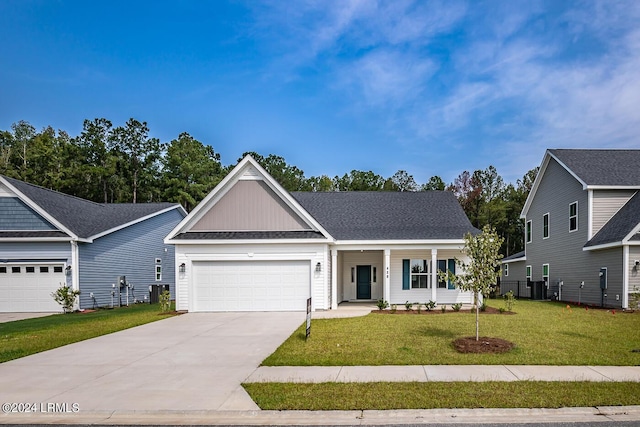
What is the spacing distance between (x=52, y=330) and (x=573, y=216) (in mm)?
22848

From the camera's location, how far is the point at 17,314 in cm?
1895

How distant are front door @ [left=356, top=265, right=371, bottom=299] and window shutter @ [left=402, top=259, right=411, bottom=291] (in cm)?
249

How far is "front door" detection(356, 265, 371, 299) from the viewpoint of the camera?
22109 millimetres

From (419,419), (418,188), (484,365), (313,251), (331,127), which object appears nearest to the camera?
(419,419)

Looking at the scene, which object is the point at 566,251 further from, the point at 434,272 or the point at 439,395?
the point at 439,395

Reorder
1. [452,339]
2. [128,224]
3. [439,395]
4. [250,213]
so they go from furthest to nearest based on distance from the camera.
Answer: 1. [128,224]
2. [250,213]
3. [452,339]
4. [439,395]

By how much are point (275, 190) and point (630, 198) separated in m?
16.3

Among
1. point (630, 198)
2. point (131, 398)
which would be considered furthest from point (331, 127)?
point (131, 398)

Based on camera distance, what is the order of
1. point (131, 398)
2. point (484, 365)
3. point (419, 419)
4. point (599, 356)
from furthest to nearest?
point (599, 356) < point (484, 365) < point (131, 398) < point (419, 419)

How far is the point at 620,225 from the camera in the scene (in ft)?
60.4

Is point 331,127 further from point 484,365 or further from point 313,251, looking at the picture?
point 484,365

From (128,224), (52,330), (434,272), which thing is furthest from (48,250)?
(434,272)

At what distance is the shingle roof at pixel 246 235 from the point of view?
685 inches

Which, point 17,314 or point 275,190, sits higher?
A: point 275,190
